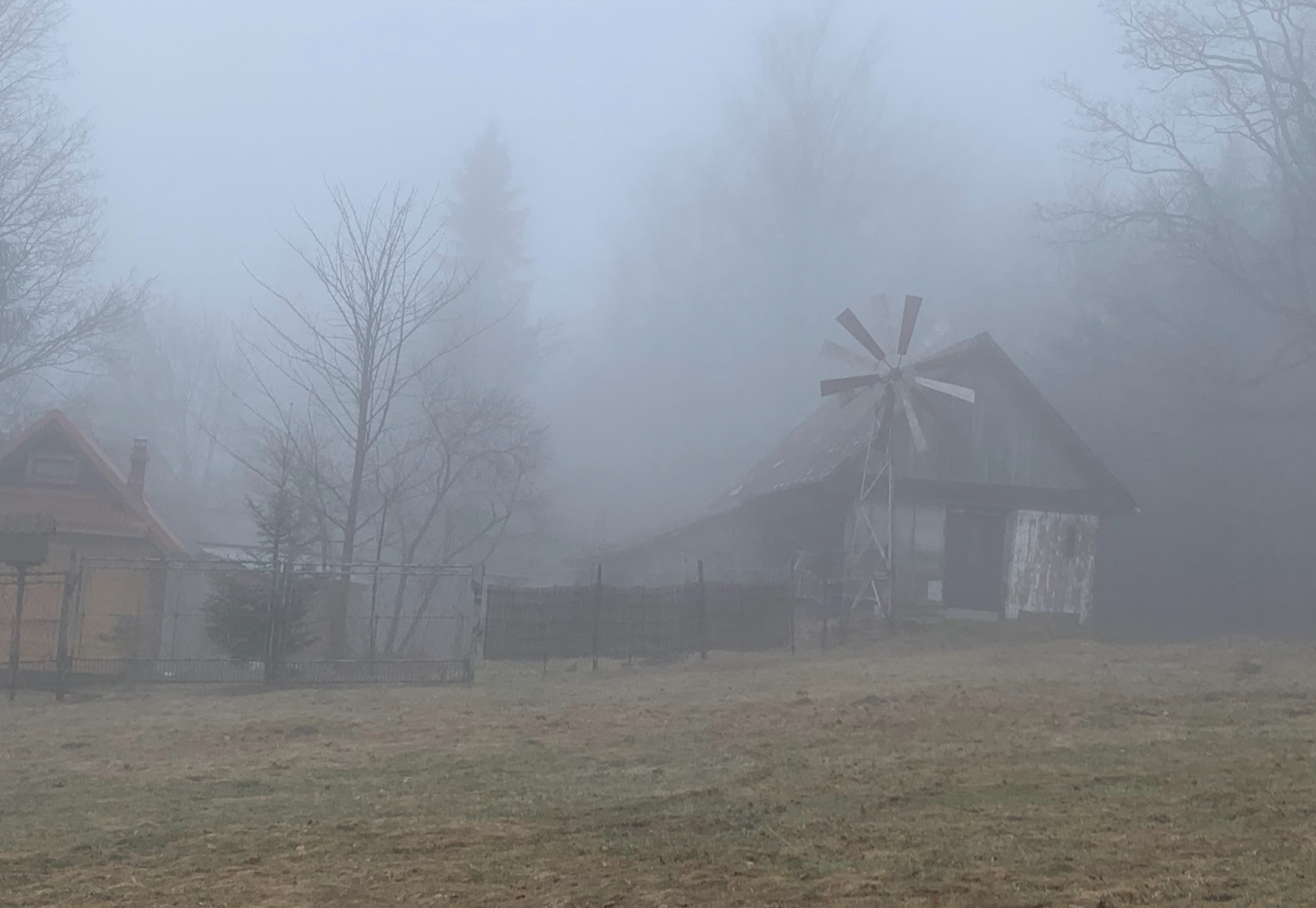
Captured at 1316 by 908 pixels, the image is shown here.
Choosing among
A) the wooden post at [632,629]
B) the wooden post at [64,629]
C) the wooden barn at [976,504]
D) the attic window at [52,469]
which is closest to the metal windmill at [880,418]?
the wooden barn at [976,504]

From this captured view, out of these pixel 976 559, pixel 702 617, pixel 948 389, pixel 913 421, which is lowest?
pixel 702 617

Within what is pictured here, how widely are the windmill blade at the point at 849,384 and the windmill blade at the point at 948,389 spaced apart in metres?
0.90

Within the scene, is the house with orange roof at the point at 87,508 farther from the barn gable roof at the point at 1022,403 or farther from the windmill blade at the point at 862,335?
the windmill blade at the point at 862,335

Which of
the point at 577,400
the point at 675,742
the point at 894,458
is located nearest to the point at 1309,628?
the point at 894,458

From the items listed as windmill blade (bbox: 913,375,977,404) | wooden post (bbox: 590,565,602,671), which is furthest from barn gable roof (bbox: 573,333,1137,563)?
wooden post (bbox: 590,565,602,671)

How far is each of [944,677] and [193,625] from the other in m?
16.2

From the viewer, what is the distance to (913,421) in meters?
26.6

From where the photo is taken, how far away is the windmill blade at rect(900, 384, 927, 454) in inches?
1042

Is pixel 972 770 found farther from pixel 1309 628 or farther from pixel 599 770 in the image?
pixel 1309 628

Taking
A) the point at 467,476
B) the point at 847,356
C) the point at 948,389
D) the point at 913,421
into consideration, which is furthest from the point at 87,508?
the point at 948,389

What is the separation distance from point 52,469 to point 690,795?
21.7 metres

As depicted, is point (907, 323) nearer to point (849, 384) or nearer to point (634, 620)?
point (849, 384)

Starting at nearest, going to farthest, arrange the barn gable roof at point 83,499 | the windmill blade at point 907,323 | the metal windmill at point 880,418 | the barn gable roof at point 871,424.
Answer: the metal windmill at point 880,418 → the barn gable roof at point 83,499 → the windmill blade at point 907,323 → the barn gable roof at point 871,424

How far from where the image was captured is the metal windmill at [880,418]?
26578 mm
